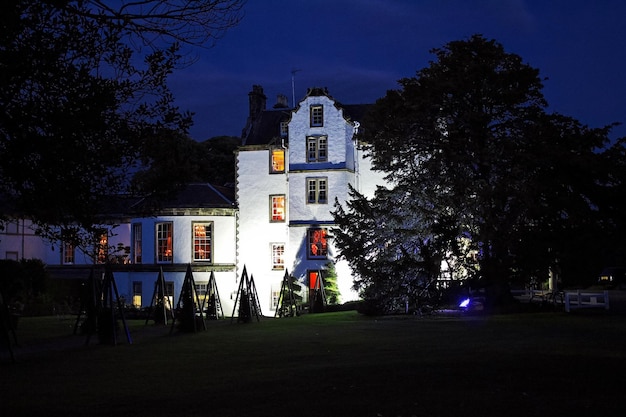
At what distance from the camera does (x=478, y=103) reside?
35250 mm

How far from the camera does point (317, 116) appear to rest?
47.5 meters

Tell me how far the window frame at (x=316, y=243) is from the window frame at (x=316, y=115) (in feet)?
21.3

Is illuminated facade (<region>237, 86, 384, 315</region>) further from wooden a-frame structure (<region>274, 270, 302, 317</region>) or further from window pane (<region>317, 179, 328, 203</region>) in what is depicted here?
wooden a-frame structure (<region>274, 270, 302, 317</region>)

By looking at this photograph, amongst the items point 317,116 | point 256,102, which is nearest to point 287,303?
point 317,116

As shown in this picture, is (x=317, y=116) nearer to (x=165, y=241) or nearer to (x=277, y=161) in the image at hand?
(x=277, y=161)

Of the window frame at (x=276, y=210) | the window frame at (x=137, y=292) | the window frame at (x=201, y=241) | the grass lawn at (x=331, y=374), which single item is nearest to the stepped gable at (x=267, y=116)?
the window frame at (x=276, y=210)

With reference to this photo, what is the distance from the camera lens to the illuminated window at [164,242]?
160ft

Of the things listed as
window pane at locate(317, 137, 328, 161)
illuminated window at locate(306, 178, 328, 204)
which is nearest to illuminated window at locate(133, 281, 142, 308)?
illuminated window at locate(306, 178, 328, 204)

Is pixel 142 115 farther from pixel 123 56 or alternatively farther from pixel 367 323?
pixel 367 323

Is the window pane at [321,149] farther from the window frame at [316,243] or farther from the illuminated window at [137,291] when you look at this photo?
the illuminated window at [137,291]

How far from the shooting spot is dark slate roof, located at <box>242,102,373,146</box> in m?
50.1

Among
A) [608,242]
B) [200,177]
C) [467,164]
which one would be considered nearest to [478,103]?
[467,164]

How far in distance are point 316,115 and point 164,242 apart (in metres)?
12.6

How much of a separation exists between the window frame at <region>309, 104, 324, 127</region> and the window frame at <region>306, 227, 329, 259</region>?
649 cm
